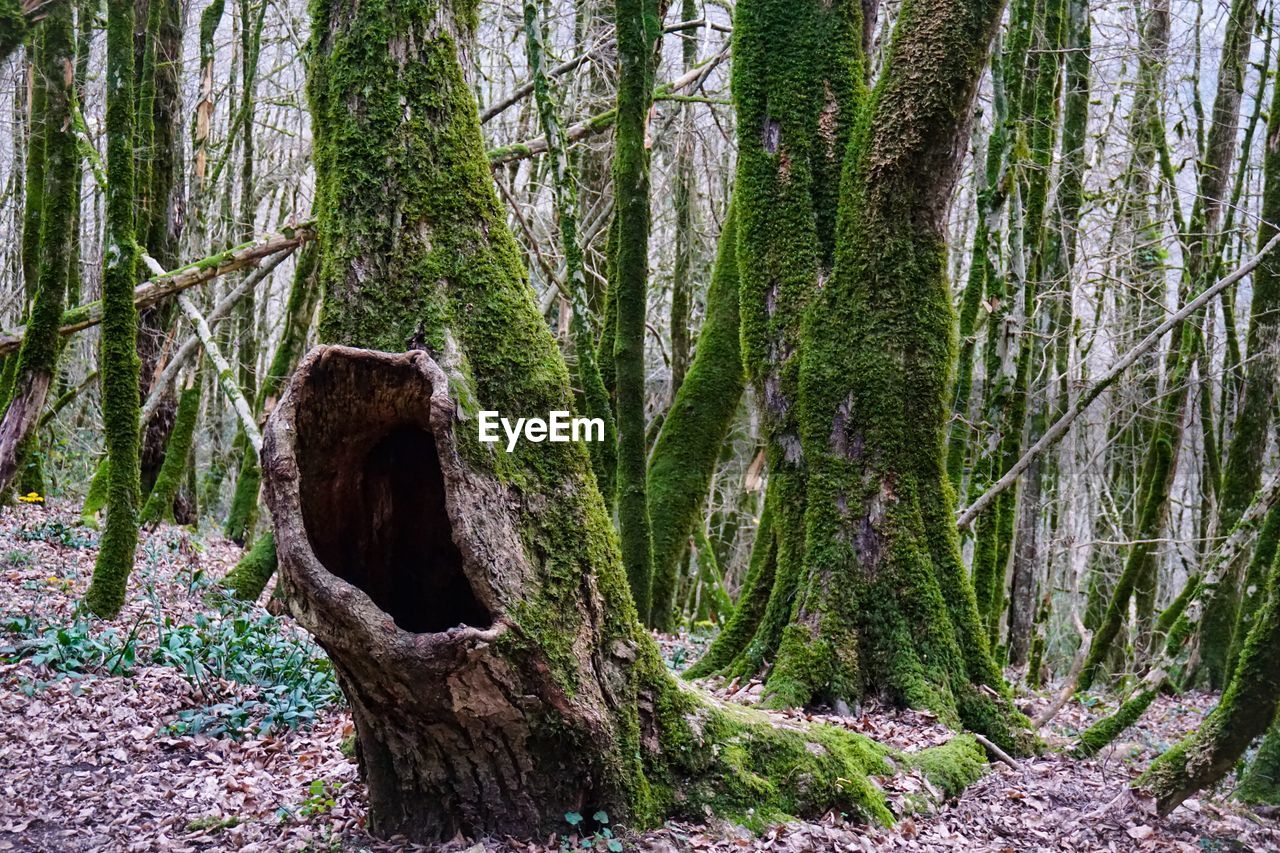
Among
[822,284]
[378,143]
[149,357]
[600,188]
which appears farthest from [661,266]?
[378,143]

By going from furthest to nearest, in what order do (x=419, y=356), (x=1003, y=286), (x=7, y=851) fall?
(x=1003, y=286) < (x=7, y=851) < (x=419, y=356)

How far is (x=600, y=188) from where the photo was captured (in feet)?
41.2

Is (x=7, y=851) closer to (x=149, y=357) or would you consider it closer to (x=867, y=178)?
(x=867, y=178)

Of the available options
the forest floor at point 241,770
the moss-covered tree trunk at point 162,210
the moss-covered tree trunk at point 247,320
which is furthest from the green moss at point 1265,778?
the moss-covered tree trunk at point 162,210

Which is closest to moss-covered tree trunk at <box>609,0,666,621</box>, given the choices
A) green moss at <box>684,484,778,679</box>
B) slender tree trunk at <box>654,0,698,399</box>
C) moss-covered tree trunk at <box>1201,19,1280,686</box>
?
green moss at <box>684,484,778,679</box>

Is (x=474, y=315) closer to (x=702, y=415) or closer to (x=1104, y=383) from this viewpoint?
(x=1104, y=383)

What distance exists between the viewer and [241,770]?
186 inches

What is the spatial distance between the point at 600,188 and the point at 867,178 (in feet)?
22.8

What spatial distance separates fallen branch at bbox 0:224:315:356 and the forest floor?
2.26 meters

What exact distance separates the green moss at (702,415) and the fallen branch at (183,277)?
361 centimetres

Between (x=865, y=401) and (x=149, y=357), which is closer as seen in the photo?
(x=865, y=401)

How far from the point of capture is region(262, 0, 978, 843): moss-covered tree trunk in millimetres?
3242

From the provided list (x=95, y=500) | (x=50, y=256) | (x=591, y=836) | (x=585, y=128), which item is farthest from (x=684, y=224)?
(x=591, y=836)

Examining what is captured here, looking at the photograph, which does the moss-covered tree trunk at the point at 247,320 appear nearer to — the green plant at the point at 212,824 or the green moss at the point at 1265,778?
the green plant at the point at 212,824
